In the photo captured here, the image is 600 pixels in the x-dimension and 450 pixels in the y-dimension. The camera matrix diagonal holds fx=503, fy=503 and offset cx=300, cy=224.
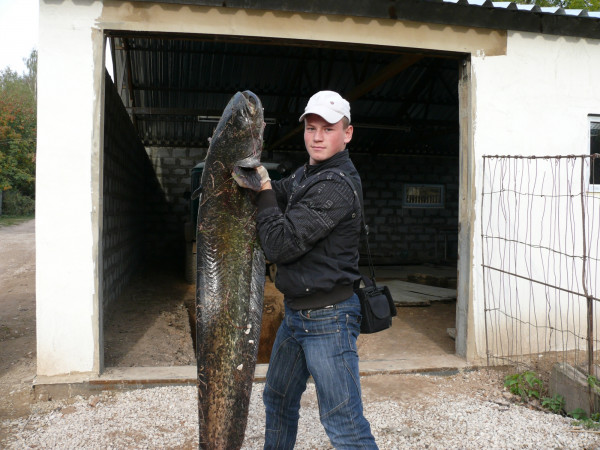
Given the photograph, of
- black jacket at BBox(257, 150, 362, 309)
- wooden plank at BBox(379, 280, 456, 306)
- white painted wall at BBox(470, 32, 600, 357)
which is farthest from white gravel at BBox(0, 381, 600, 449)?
wooden plank at BBox(379, 280, 456, 306)

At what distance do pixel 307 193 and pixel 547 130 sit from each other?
3733mm

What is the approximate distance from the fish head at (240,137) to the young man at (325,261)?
0.08 metres

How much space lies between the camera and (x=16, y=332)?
5.84 m

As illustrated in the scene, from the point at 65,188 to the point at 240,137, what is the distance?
2.74 metres

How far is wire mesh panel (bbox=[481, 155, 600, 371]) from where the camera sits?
15.3 ft

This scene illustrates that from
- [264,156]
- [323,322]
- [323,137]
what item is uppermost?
[264,156]

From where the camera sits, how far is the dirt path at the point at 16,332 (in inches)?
156

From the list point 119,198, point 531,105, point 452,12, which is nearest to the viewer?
point 452,12

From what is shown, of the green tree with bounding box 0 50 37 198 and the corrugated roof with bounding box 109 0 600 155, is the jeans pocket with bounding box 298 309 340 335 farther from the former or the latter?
the green tree with bounding box 0 50 37 198

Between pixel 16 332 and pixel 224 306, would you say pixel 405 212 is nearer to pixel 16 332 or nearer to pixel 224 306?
pixel 16 332

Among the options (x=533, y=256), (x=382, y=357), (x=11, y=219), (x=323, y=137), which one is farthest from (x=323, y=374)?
(x=11, y=219)

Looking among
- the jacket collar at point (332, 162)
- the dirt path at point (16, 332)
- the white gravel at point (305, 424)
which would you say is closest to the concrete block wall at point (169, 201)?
the dirt path at point (16, 332)

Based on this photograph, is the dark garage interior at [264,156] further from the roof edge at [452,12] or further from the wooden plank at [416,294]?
the roof edge at [452,12]

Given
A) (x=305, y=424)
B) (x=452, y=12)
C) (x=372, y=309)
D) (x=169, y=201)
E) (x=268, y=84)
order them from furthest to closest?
(x=169, y=201) → (x=268, y=84) → (x=452, y=12) → (x=305, y=424) → (x=372, y=309)
